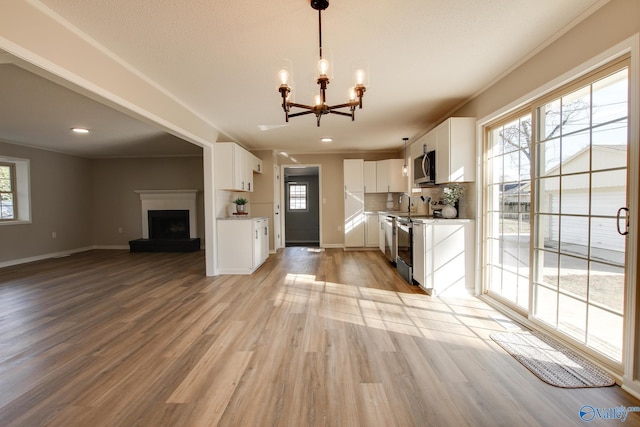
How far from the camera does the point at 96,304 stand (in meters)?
3.13

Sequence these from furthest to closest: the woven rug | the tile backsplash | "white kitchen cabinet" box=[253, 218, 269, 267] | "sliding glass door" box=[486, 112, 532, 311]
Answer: "white kitchen cabinet" box=[253, 218, 269, 267] → the tile backsplash → "sliding glass door" box=[486, 112, 532, 311] → the woven rug

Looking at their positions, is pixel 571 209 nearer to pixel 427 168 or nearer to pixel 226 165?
pixel 427 168

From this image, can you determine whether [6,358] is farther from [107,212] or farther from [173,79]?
[107,212]

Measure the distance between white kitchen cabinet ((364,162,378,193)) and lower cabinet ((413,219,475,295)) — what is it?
3.20m

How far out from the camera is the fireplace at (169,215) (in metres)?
7.01

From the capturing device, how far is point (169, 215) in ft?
23.3

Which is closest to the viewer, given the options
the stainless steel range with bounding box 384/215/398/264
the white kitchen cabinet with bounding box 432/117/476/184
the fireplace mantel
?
the white kitchen cabinet with bounding box 432/117/476/184

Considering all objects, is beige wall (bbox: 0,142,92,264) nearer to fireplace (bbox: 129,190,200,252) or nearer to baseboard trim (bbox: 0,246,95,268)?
baseboard trim (bbox: 0,246,95,268)

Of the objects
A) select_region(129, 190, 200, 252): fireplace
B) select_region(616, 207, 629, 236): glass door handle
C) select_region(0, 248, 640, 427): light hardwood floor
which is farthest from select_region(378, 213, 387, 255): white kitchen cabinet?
select_region(129, 190, 200, 252): fireplace

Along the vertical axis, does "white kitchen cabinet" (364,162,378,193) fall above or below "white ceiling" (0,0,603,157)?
below

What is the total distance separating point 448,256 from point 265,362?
8.09 ft

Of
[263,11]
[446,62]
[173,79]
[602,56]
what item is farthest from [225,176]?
[602,56]

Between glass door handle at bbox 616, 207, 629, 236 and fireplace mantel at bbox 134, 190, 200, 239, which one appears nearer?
glass door handle at bbox 616, 207, 629, 236

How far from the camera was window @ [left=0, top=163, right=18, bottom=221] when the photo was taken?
213 inches
